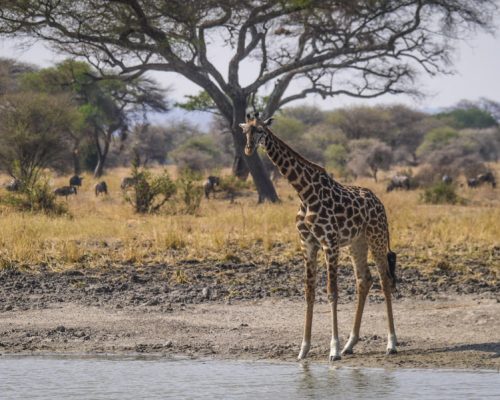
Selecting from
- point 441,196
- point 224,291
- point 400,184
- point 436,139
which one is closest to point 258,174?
point 441,196

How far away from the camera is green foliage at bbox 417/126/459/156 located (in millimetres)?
46456

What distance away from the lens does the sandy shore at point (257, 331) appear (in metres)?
8.27

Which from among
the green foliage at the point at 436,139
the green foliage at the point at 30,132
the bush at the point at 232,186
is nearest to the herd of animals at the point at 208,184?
the bush at the point at 232,186

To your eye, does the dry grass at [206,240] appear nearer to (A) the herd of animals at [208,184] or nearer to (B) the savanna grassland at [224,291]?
(B) the savanna grassland at [224,291]

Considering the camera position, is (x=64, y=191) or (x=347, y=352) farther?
(x=64, y=191)

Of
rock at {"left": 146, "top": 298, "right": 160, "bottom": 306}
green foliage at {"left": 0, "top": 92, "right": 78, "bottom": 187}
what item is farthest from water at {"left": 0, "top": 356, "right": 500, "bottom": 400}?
green foliage at {"left": 0, "top": 92, "right": 78, "bottom": 187}

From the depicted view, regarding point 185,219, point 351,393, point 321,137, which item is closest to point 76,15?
point 185,219

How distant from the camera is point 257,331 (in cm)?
912

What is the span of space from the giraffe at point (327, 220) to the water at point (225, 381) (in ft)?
1.28

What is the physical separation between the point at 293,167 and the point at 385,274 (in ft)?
3.75

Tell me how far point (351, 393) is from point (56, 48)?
57.9ft

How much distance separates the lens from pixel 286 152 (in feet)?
26.5

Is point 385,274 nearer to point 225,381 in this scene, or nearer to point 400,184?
point 225,381

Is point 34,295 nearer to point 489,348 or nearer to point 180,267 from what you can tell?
point 180,267
